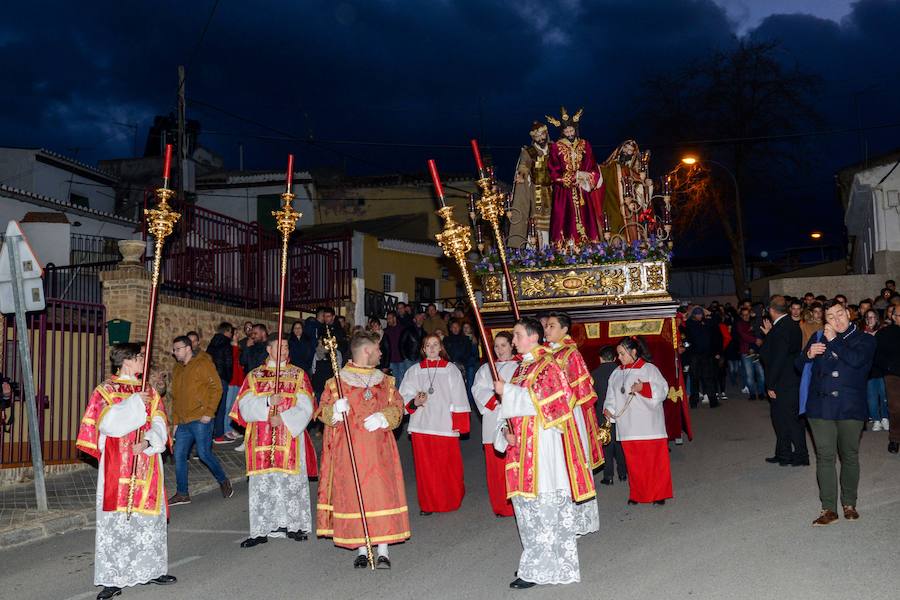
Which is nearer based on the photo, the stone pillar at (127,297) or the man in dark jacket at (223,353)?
the stone pillar at (127,297)

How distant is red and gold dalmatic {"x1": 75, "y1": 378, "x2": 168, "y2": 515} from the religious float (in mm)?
6098

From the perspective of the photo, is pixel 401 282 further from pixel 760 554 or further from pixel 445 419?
pixel 760 554

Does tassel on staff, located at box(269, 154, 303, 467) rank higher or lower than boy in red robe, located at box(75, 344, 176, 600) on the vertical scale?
higher

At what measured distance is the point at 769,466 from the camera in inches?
412

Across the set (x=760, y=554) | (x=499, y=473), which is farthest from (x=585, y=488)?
(x=499, y=473)

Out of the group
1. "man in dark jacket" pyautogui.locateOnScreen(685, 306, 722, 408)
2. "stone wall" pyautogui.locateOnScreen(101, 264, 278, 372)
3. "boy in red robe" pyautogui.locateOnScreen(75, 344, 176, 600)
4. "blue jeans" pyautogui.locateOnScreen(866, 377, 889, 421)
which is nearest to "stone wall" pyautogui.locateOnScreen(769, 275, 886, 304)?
"man in dark jacket" pyautogui.locateOnScreen(685, 306, 722, 408)

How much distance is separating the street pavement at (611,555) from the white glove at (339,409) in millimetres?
1158

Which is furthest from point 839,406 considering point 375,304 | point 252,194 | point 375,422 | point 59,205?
point 252,194

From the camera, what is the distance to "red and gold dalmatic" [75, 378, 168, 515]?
664cm

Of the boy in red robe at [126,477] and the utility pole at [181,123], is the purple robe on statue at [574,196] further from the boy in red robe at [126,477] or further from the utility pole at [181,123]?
the utility pole at [181,123]

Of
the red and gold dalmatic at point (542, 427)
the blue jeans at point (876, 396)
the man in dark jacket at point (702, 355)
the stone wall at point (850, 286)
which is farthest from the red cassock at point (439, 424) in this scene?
the stone wall at point (850, 286)

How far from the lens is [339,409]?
699 centimetres

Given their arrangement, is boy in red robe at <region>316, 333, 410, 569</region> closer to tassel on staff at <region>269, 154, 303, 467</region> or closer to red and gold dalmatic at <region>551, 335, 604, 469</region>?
tassel on staff at <region>269, 154, 303, 467</region>

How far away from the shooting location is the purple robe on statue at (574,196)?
13836 millimetres
